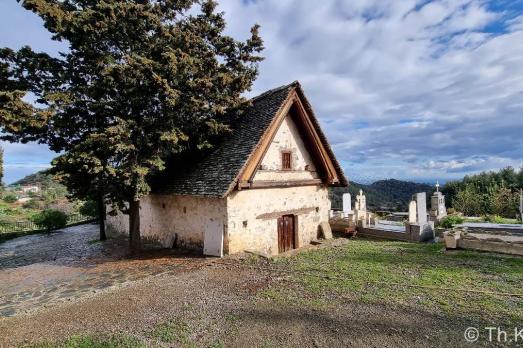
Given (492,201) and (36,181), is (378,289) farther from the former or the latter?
(36,181)

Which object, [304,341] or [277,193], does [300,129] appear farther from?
[304,341]

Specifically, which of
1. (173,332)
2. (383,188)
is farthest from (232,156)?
(383,188)

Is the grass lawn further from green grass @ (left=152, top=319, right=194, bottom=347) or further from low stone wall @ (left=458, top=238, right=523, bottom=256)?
low stone wall @ (left=458, top=238, right=523, bottom=256)

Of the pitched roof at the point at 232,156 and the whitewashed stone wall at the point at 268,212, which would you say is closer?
the pitched roof at the point at 232,156

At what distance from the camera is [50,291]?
33.4 ft

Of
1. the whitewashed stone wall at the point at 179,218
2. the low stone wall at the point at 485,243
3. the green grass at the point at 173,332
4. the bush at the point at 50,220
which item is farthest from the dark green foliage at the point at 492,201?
the bush at the point at 50,220

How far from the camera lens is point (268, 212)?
15219 mm

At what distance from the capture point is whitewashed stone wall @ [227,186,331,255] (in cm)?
1370

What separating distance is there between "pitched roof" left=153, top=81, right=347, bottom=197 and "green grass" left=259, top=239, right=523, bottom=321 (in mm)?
4064

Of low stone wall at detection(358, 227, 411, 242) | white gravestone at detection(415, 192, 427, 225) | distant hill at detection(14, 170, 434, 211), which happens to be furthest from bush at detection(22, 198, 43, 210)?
white gravestone at detection(415, 192, 427, 225)

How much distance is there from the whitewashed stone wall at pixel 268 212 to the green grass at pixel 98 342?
6.79m

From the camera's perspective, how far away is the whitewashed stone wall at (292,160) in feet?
50.0

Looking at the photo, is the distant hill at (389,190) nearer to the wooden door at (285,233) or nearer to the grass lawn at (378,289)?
the wooden door at (285,233)

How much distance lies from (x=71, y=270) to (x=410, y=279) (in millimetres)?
12681
